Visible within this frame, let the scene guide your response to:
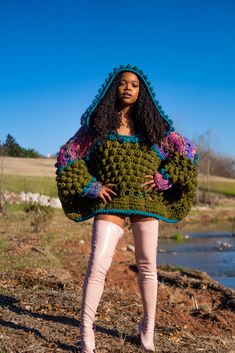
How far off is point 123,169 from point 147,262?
2.54 feet

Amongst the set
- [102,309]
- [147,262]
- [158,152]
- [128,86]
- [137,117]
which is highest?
[128,86]

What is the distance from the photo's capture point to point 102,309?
17.9 ft

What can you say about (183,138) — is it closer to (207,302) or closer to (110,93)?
(110,93)

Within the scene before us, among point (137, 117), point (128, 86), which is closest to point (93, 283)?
point (137, 117)

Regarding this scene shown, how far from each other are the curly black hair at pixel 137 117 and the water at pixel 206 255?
6.78 m

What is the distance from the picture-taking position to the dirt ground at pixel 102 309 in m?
4.34


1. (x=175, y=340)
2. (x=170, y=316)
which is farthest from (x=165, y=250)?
(x=175, y=340)

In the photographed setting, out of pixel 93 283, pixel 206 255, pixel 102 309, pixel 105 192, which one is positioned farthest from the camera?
pixel 206 255

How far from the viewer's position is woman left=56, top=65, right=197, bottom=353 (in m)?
3.95

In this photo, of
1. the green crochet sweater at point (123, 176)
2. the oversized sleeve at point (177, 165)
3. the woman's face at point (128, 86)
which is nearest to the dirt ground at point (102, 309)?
the green crochet sweater at point (123, 176)

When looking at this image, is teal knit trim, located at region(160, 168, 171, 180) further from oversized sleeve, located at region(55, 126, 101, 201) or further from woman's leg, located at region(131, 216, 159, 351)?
oversized sleeve, located at region(55, 126, 101, 201)

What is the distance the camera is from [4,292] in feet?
19.7

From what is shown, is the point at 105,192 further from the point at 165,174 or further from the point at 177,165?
the point at 177,165

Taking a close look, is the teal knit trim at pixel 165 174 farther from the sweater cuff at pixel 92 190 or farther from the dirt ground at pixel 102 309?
the dirt ground at pixel 102 309
